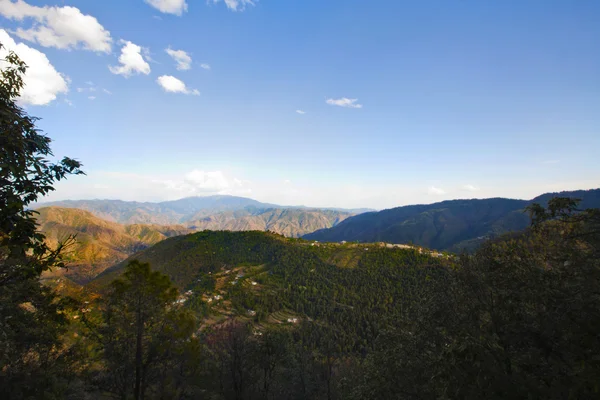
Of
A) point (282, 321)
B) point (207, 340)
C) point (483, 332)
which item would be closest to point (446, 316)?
point (483, 332)

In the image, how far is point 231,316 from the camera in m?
146

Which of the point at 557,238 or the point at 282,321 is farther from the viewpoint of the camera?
the point at 282,321

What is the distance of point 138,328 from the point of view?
71.1 feet

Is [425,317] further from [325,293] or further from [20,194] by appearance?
[325,293]

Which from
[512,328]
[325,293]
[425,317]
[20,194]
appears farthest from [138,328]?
[325,293]

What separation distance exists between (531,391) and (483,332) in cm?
432

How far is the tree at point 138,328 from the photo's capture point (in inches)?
835

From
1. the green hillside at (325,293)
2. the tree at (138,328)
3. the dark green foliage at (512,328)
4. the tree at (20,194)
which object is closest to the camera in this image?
the tree at (20,194)

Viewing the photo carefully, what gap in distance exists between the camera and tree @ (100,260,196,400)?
21.2 meters

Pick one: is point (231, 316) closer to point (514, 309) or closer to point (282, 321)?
point (282, 321)

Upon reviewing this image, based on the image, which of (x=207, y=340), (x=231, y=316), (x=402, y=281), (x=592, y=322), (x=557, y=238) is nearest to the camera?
(x=592, y=322)

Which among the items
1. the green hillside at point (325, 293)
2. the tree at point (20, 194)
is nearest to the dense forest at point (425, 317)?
the tree at point (20, 194)

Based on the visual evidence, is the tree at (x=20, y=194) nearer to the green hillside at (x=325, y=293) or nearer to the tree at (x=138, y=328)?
the tree at (x=138, y=328)

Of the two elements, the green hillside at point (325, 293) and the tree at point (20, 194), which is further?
the green hillside at point (325, 293)
